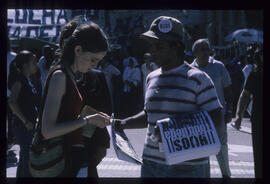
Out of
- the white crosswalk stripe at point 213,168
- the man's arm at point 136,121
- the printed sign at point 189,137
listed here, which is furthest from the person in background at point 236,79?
the printed sign at point 189,137

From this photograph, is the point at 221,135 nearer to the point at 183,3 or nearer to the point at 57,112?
the point at 183,3

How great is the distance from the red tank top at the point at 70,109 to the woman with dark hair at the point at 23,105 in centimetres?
259

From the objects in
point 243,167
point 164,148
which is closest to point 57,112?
point 164,148

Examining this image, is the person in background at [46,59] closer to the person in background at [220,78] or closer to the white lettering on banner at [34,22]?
the person in background at [220,78]

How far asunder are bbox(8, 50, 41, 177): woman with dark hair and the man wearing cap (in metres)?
2.21

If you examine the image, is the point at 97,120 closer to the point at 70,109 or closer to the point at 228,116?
the point at 70,109

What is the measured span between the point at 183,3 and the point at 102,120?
243 centimetres

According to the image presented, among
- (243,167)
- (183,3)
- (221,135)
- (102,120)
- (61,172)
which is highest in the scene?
(183,3)

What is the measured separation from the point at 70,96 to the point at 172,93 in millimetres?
803

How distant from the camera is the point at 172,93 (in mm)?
3477

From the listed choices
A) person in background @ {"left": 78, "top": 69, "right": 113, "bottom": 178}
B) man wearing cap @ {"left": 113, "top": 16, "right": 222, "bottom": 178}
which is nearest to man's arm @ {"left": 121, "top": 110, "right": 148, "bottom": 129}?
man wearing cap @ {"left": 113, "top": 16, "right": 222, "bottom": 178}

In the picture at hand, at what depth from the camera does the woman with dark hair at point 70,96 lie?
2877 millimetres

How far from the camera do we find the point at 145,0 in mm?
5441

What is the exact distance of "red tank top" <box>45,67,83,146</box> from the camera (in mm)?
2926
